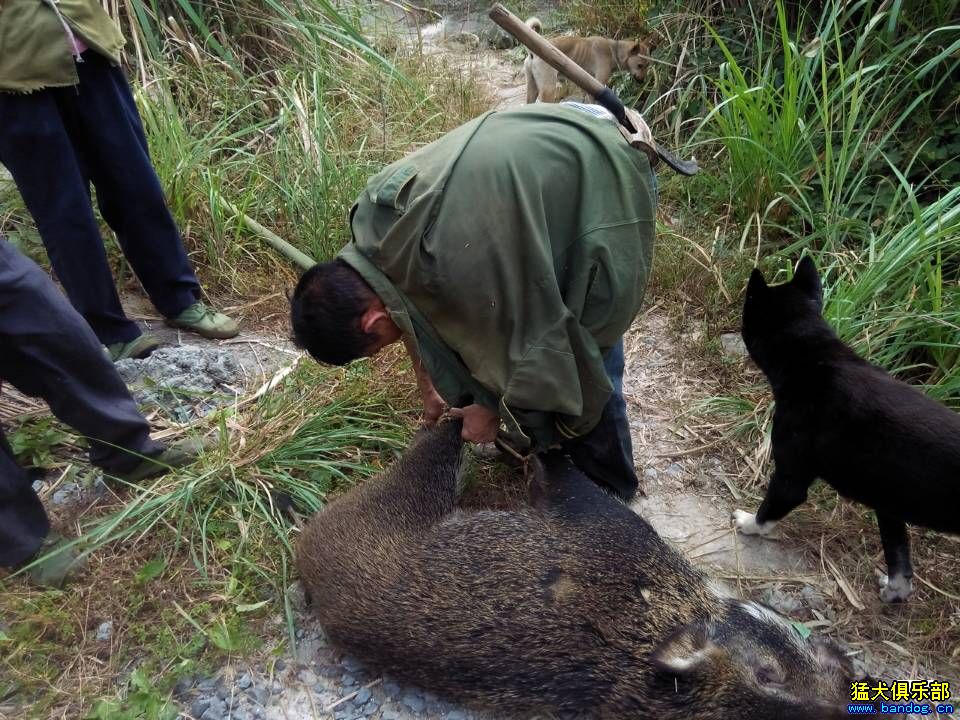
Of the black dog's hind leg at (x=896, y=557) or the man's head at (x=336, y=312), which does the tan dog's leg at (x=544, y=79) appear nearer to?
the man's head at (x=336, y=312)

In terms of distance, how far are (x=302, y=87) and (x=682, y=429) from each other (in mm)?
3477

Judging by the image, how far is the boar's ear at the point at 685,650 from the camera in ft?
7.58

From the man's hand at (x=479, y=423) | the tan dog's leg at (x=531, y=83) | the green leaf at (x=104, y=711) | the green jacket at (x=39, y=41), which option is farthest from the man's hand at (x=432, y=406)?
the tan dog's leg at (x=531, y=83)

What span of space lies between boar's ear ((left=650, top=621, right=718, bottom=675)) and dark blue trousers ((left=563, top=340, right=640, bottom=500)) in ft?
2.31

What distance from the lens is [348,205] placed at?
4234 mm

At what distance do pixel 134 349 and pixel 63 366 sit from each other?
1.06 meters

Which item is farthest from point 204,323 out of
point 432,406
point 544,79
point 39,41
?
point 544,79

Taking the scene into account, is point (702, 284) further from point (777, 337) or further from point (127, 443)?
point (127, 443)

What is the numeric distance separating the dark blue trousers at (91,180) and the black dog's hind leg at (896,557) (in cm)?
342

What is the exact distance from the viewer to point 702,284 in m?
4.11

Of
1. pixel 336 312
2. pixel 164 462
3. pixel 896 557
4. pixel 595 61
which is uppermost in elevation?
pixel 336 312

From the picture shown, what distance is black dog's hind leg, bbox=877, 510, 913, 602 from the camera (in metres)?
2.61

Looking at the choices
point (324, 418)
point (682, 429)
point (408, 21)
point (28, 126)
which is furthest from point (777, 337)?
point (408, 21)

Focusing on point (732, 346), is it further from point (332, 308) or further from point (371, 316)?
point (332, 308)
